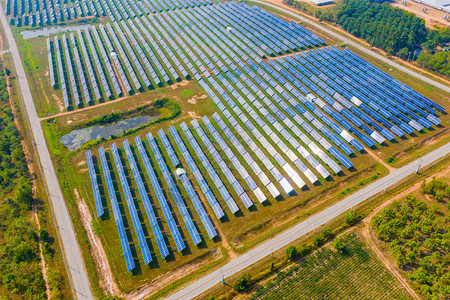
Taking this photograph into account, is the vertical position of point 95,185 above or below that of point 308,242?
below

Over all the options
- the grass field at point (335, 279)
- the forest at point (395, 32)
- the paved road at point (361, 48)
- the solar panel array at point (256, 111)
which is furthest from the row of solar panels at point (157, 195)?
the forest at point (395, 32)

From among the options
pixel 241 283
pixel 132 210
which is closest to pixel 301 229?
pixel 241 283

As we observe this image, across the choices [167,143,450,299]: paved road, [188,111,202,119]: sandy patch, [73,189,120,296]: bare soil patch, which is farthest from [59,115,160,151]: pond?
[167,143,450,299]: paved road

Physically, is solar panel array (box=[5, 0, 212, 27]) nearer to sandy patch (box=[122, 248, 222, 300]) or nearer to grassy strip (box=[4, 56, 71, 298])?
grassy strip (box=[4, 56, 71, 298])

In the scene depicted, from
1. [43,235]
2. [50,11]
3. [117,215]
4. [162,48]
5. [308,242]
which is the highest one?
[162,48]

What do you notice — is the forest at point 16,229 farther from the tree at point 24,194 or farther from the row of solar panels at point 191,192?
the row of solar panels at point 191,192

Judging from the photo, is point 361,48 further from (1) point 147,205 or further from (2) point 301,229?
(1) point 147,205

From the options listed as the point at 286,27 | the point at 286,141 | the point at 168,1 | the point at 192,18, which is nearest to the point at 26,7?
the point at 168,1
